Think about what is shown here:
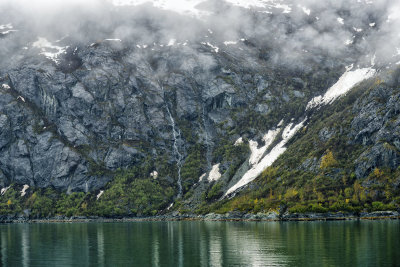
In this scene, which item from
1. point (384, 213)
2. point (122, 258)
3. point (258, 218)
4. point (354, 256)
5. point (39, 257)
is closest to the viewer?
point (354, 256)

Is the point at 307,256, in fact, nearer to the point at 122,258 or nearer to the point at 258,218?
the point at 122,258

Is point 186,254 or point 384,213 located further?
point 384,213

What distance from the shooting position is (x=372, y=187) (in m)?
181

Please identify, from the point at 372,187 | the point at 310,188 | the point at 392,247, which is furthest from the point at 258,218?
the point at 392,247

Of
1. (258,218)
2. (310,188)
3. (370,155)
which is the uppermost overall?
(370,155)

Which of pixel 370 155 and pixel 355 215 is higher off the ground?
pixel 370 155

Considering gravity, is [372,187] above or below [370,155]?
below

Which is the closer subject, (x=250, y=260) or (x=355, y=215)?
(x=250, y=260)

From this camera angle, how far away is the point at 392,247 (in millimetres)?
63312

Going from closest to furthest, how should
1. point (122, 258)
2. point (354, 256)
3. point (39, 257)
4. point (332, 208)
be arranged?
point (354, 256) → point (122, 258) → point (39, 257) → point (332, 208)

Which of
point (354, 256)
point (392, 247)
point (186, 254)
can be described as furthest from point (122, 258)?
point (392, 247)

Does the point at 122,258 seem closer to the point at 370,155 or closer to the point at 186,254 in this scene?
the point at 186,254

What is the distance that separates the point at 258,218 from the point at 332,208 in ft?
107

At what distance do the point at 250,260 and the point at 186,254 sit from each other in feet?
39.4
